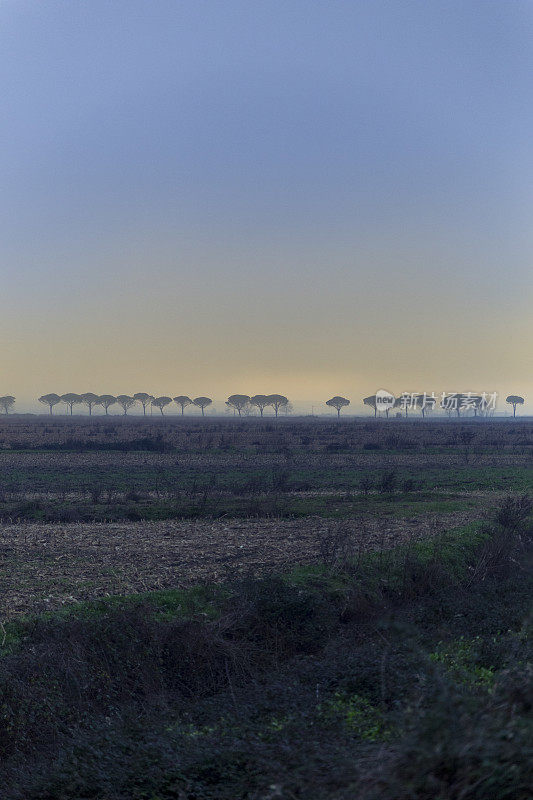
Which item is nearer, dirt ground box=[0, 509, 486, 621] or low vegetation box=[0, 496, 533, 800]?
low vegetation box=[0, 496, 533, 800]

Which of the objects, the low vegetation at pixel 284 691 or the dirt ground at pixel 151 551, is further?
the dirt ground at pixel 151 551

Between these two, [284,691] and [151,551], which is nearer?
[284,691]

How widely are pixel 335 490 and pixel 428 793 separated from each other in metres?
29.0

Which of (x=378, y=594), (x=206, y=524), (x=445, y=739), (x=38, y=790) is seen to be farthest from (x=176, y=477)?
(x=445, y=739)

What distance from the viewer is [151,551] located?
701 inches

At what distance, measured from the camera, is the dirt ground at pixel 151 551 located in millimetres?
13656

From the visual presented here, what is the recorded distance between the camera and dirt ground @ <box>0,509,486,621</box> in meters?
13.7

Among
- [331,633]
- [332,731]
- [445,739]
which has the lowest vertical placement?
[331,633]

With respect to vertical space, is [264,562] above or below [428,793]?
below

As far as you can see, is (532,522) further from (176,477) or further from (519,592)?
(176,477)

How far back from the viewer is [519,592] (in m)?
13.3

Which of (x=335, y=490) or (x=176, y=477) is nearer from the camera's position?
(x=335, y=490)

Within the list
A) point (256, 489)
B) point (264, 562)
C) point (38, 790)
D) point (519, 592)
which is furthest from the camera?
point (256, 489)

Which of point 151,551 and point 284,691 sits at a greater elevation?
point 284,691
